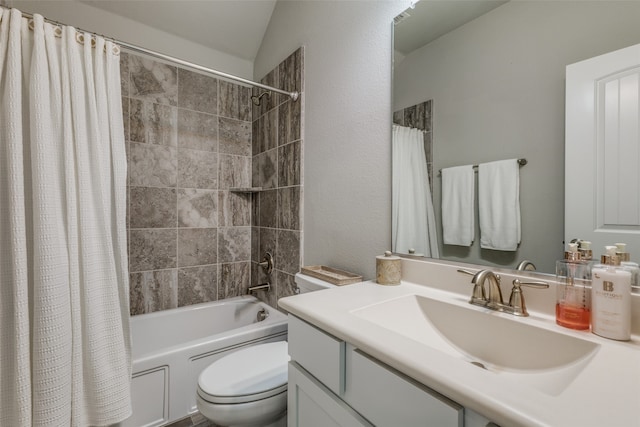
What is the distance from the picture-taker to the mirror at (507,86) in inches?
29.1

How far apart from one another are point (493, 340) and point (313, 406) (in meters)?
0.52

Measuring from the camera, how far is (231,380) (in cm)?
111

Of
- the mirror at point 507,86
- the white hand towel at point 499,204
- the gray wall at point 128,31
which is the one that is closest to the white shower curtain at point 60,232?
the gray wall at point 128,31

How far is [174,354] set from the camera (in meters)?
1.38

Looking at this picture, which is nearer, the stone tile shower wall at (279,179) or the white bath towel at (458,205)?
the white bath towel at (458,205)

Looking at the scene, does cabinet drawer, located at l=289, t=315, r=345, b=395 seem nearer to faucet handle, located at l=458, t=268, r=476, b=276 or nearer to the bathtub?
faucet handle, located at l=458, t=268, r=476, b=276

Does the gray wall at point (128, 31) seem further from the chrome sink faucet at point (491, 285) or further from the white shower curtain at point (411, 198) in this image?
the chrome sink faucet at point (491, 285)

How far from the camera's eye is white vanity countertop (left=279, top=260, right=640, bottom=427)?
0.36 metres

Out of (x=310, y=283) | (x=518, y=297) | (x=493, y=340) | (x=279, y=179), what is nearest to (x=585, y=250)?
(x=518, y=297)

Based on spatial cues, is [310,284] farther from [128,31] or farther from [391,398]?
[128,31]

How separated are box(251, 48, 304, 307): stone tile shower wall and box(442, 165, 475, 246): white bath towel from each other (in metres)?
0.92

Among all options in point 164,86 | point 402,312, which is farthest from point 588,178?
point 164,86

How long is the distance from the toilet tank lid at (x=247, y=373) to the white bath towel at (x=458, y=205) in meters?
0.88

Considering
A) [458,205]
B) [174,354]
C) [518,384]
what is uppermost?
[458,205]
